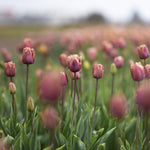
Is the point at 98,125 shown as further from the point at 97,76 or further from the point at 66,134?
the point at 97,76

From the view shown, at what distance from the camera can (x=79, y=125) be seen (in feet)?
5.07

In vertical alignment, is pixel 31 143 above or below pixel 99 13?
below

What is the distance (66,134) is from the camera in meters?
1.58

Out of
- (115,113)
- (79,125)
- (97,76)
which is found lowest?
(79,125)

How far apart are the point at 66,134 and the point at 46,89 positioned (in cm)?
85

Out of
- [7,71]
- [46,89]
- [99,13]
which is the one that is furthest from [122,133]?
[99,13]

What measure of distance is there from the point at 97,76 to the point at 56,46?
5.58 m

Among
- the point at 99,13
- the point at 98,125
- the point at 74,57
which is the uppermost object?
the point at 99,13

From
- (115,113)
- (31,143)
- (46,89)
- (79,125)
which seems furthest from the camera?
(79,125)

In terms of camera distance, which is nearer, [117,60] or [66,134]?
[66,134]

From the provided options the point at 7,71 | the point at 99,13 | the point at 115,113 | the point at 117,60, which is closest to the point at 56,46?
the point at 117,60

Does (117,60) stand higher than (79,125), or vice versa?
(117,60)

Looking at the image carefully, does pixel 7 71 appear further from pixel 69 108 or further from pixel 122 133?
pixel 122 133

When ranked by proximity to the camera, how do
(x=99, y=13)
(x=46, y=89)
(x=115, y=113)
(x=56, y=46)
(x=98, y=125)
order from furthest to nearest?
(x=99, y=13), (x=56, y=46), (x=98, y=125), (x=115, y=113), (x=46, y=89)
